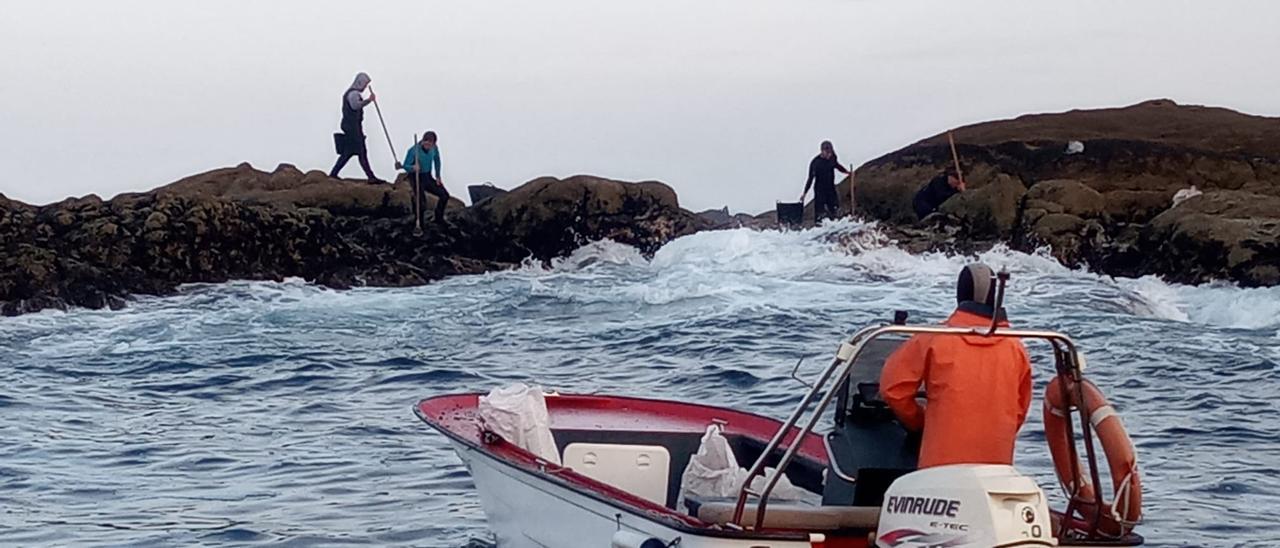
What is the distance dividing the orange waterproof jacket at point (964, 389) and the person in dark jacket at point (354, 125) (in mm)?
22475

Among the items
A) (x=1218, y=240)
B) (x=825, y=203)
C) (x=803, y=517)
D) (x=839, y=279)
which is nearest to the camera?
(x=803, y=517)

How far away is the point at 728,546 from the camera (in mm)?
6352

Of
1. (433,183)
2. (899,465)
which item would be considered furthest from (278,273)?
(899,465)

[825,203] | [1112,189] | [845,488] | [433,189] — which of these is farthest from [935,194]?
[845,488]

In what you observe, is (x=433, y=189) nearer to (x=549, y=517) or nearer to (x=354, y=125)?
(x=354, y=125)

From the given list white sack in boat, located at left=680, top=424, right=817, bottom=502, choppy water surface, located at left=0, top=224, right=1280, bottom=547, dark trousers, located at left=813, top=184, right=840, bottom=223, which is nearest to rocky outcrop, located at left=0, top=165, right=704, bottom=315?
choppy water surface, located at left=0, top=224, right=1280, bottom=547

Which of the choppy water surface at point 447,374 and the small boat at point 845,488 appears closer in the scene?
the small boat at point 845,488

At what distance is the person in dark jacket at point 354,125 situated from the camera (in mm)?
27938

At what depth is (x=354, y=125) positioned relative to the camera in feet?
94.6

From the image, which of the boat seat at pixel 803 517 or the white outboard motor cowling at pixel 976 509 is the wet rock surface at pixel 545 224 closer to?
the boat seat at pixel 803 517

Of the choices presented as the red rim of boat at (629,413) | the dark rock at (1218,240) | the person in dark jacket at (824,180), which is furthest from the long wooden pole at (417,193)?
the red rim of boat at (629,413)

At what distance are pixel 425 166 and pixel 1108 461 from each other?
24.0 meters

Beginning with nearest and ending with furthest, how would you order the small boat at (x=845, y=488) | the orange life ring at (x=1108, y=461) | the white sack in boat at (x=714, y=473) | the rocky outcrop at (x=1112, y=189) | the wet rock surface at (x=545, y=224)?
1. the small boat at (x=845, y=488)
2. the orange life ring at (x=1108, y=461)
3. the white sack in boat at (x=714, y=473)
4. the wet rock surface at (x=545, y=224)
5. the rocky outcrop at (x=1112, y=189)

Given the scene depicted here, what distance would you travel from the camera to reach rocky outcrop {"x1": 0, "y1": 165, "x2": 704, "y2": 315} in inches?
987
